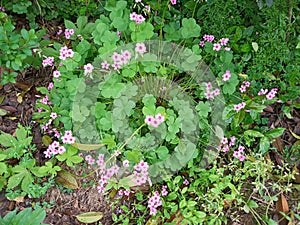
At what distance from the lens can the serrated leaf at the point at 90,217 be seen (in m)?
1.79

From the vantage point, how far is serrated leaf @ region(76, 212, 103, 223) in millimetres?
1793

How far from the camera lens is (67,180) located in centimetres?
184

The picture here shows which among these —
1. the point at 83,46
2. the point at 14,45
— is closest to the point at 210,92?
the point at 83,46

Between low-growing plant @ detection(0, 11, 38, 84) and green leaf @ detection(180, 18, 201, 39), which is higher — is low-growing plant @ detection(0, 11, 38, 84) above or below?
below

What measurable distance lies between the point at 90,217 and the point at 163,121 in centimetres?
58

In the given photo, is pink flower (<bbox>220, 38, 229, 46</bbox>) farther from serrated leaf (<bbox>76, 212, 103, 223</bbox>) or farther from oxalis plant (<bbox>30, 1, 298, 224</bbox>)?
serrated leaf (<bbox>76, 212, 103, 223</bbox>)

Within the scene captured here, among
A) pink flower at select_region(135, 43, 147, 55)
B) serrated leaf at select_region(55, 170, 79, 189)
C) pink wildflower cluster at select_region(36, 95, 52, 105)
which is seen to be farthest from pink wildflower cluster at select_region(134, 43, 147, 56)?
serrated leaf at select_region(55, 170, 79, 189)

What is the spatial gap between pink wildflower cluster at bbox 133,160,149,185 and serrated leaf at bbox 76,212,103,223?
254mm

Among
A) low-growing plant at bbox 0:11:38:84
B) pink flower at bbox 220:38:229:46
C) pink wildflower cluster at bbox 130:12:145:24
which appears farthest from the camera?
pink flower at bbox 220:38:229:46

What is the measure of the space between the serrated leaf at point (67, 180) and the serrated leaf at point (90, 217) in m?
0.14

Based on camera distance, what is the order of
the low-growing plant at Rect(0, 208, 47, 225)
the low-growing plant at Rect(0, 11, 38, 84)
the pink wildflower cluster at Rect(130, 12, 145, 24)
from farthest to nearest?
1. the low-growing plant at Rect(0, 11, 38, 84)
2. the pink wildflower cluster at Rect(130, 12, 145, 24)
3. the low-growing plant at Rect(0, 208, 47, 225)

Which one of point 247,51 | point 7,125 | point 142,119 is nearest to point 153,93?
point 142,119

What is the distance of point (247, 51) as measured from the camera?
6.11ft

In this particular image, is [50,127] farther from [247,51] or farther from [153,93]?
[247,51]
